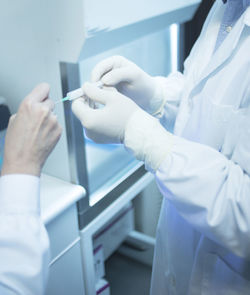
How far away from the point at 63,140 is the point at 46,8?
0.42 meters

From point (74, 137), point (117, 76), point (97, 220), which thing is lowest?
point (97, 220)

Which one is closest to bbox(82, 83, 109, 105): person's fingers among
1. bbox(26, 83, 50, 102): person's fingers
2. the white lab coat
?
bbox(26, 83, 50, 102): person's fingers

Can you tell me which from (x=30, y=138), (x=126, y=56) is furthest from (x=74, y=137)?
(x=126, y=56)

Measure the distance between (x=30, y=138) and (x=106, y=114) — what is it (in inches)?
7.9

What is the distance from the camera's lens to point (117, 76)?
101 centimetres

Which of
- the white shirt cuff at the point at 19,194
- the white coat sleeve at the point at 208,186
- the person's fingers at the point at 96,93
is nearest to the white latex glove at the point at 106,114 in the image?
the person's fingers at the point at 96,93

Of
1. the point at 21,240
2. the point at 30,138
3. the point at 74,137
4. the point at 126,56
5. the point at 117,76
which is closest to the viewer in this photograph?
the point at 21,240

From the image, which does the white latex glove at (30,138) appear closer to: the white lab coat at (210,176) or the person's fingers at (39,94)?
the person's fingers at (39,94)

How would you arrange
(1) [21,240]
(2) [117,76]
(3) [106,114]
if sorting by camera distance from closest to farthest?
(1) [21,240], (3) [106,114], (2) [117,76]

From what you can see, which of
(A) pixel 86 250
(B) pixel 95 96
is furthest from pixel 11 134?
(A) pixel 86 250

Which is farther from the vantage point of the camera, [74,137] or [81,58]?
[74,137]

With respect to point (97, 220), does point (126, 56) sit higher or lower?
higher

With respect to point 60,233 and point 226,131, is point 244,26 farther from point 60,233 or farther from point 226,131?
point 60,233

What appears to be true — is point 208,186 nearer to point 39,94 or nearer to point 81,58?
point 39,94
